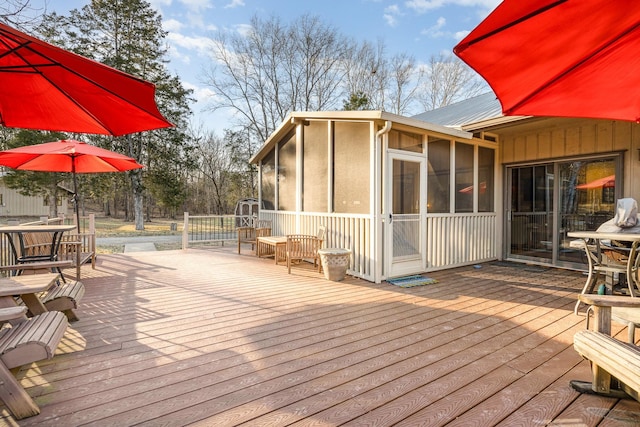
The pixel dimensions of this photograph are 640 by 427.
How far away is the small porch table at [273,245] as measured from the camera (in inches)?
254

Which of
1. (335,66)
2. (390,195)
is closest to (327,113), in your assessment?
(390,195)

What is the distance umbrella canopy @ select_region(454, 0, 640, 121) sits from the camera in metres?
1.49

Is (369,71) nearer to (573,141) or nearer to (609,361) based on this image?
(573,141)

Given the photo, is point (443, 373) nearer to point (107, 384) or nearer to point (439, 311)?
point (439, 311)

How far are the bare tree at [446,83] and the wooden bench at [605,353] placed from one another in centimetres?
1799

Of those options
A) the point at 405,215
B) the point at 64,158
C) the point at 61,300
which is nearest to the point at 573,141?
the point at 405,215

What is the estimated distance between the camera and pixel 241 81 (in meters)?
18.9

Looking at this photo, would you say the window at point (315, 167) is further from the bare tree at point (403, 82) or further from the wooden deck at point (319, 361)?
the bare tree at point (403, 82)

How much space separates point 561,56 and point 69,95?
3.49 m

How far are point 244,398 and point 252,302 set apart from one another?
6.70ft

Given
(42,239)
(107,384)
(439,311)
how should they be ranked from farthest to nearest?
(42,239) < (439,311) < (107,384)

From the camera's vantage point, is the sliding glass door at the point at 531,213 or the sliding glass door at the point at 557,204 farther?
the sliding glass door at the point at 531,213

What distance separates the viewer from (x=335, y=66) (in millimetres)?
18484

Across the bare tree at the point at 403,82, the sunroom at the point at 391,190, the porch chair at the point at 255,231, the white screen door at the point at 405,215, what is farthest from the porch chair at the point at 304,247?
the bare tree at the point at 403,82
